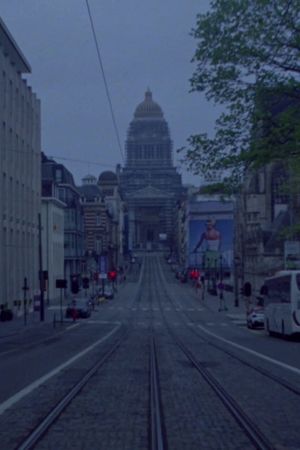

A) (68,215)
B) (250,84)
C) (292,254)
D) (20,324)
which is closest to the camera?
(250,84)

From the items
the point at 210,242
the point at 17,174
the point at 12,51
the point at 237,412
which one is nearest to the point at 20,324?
the point at 17,174

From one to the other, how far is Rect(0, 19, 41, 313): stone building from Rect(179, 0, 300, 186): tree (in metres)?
30.1

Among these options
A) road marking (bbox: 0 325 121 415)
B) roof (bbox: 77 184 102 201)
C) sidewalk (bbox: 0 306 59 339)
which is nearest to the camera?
road marking (bbox: 0 325 121 415)

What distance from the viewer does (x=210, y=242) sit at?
365 feet

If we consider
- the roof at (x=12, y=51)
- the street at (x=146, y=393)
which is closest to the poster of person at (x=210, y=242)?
the roof at (x=12, y=51)

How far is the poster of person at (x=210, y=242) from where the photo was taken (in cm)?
10546

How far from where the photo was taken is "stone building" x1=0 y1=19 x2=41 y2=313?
56906 millimetres

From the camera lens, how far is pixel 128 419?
508 inches

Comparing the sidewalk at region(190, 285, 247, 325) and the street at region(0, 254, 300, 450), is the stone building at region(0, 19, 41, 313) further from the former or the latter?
the street at region(0, 254, 300, 450)

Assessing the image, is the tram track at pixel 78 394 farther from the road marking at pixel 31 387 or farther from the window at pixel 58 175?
the window at pixel 58 175

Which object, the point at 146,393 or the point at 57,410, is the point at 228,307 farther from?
the point at 57,410

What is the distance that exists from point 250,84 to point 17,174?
36.9 m

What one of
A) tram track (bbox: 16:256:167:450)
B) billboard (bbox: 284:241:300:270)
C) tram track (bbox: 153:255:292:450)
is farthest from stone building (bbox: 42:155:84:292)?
tram track (bbox: 153:255:292:450)

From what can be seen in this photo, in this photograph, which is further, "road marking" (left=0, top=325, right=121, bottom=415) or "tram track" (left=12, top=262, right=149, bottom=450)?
"road marking" (left=0, top=325, right=121, bottom=415)
